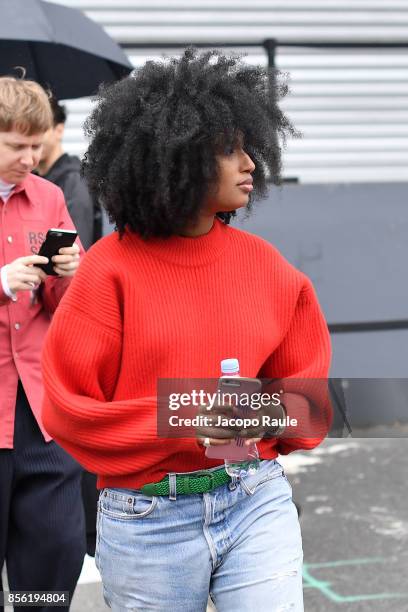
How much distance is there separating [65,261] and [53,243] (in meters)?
0.07

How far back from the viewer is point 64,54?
528 centimetres

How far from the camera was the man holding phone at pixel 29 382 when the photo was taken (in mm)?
3494

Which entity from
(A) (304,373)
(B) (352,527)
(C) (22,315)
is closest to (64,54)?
(C) (22,315)

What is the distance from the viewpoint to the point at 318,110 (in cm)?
934

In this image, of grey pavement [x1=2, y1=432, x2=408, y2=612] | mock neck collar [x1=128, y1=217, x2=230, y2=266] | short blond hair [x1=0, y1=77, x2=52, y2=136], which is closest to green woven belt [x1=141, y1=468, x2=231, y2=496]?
mock neck collar [x1=128, y1=217, x2=230, y2=266]

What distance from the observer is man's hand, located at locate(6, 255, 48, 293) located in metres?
3.34

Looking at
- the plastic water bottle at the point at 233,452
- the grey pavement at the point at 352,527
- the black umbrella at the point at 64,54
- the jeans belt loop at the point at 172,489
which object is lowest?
the grey pavement at the point at 352,527

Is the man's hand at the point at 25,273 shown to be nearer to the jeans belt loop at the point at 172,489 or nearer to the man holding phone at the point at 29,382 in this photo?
the man holding phone at the point at 29,382

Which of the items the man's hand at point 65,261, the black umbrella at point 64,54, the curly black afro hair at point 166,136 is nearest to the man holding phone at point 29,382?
the man's hand at point 65,261

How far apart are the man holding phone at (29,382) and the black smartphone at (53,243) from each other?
0.05 ft

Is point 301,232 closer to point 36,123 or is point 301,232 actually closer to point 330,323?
point 330,323

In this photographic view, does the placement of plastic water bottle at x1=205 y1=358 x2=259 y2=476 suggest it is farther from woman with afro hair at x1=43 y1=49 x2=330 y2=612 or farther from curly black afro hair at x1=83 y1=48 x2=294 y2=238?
curly black afro hair at x1=83 y1=48 x2=294 y2=238

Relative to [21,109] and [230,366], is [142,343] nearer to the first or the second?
[230,366]

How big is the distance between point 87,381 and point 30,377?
0.97 m
